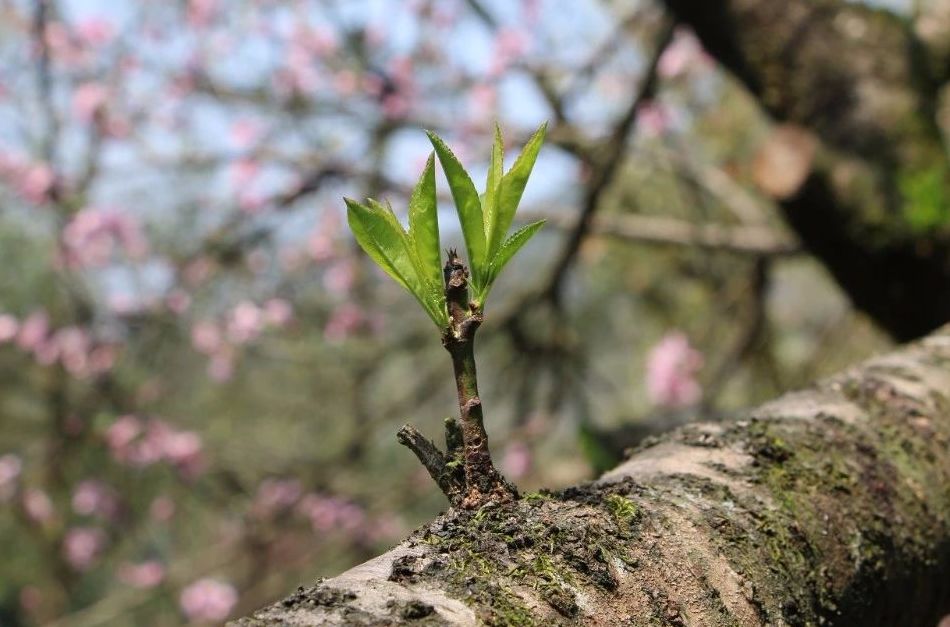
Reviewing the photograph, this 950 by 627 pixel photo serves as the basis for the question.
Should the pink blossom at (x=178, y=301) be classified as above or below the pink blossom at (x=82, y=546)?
below

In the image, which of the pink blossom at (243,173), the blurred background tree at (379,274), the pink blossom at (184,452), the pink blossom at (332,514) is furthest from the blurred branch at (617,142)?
the pink blossom at (184,452)

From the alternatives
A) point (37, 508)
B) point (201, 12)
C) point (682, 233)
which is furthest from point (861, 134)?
point (37, 508)

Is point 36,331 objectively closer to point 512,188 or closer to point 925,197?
point 925,197

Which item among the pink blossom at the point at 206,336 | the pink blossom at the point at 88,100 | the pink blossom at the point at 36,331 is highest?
the pink blossom at the point at 88,100

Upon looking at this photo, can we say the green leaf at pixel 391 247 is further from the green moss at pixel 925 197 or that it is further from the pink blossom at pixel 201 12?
the pink blossom at pixel 201 12

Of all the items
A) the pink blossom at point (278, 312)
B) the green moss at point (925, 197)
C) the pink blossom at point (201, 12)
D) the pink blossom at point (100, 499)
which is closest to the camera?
the green moss at point (925, 197)

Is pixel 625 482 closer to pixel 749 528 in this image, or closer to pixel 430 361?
pixel 749 528
